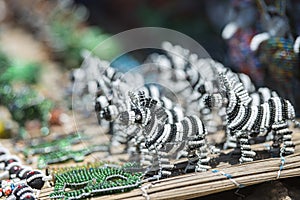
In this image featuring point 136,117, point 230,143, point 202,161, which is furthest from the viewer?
point 230,143

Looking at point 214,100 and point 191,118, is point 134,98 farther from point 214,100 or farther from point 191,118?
point 214,100

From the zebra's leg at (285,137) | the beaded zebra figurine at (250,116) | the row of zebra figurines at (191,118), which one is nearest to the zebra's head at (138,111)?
the row of zebra figurines at (191,118)

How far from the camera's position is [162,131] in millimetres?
2789

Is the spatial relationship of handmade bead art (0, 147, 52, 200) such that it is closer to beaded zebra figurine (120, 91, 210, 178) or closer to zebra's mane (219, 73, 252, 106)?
beaded zebra figurine (120, 91, 210, 178)

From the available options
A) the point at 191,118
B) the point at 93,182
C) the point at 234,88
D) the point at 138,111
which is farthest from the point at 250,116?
the point at 93,182

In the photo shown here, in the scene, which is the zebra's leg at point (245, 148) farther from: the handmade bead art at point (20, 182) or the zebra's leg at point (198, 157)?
the handmade bead art at point (20, 182)

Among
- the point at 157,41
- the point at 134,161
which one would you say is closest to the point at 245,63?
the point at 157,41

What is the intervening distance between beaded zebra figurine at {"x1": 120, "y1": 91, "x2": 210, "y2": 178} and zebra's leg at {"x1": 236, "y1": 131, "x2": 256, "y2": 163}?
0.24 metres

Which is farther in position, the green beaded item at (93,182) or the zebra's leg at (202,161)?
the zebra's leg at (202,161)

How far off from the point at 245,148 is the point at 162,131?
0.55 metres

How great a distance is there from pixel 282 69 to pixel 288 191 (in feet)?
4.71

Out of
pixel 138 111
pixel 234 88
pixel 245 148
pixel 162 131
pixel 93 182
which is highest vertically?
pixel 234 88

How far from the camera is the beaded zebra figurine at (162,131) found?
2.77 meters

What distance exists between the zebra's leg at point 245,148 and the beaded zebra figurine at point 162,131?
0.79 feet
